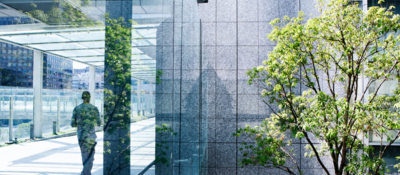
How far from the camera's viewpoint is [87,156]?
1.78 ft

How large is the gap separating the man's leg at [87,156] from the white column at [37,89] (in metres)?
0.09

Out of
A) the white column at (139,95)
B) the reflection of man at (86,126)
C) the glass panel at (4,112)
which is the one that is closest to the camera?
the glass panel at (4,112)

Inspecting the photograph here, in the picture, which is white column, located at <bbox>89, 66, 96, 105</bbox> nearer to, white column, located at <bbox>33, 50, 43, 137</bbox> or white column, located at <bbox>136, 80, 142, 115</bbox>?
white column, located at <bbox>33, 50, 43, 137</bbox>

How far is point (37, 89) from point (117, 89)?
0.72 ft

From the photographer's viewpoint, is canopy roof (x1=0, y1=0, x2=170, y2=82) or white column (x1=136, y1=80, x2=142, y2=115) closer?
canopy roof (x1=0, y1=0, x2=170, y2=82)

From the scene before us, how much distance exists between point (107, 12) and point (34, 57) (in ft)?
0.75

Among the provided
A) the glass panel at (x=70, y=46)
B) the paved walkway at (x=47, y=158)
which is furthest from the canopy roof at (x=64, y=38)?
the paved walkway at (x=47, y=158)

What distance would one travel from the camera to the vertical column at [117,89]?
23.7 inches

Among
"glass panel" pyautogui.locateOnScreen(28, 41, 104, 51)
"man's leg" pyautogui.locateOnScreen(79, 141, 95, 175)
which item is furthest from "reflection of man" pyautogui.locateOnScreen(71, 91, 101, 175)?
"glass panel" pyautogui.locateOnScreen(28, 41, 104, 51)

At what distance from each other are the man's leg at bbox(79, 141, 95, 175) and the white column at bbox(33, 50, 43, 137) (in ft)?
0.31

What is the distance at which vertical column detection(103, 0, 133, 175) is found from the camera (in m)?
0.60

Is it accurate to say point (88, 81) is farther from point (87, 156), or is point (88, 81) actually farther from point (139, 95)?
point (139, 95)

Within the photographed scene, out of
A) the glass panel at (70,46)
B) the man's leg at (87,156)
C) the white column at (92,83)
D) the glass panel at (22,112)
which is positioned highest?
the glass panel at (70,46)

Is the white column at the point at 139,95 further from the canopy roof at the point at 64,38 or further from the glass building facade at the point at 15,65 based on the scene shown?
the glass building facade at the point at 15,65
